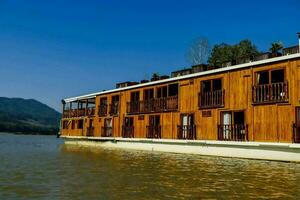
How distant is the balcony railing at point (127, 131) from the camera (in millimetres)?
33531

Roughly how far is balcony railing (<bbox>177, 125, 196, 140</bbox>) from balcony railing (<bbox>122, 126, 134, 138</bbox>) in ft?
22.3

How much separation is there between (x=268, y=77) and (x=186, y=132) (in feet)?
25.6

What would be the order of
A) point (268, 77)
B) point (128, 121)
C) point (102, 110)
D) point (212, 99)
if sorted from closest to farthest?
point (268, 77)
point (212, 99)
point (128, 121)
point (102, 110)

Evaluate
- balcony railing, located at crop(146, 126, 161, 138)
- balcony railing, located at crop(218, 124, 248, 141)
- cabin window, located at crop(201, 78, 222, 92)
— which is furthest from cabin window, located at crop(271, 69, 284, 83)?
balcony railing, located at crop(146, 126, 161, 138)

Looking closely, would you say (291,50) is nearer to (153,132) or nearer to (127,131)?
(153,132)

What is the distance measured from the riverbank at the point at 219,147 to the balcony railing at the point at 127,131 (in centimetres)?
47

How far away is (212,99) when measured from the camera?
2539 centimetres

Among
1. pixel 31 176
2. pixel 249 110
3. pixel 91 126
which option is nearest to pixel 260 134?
pixel 249 110

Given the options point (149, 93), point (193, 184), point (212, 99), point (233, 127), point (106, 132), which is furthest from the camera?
point (106, 132)

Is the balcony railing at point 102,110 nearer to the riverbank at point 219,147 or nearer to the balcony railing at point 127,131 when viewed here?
the riverbank at point 219,147

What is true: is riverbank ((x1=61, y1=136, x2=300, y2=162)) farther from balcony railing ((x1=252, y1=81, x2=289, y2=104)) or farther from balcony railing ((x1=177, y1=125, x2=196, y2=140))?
balcony railing ((x1=252, y1=81, x2=289, y2=104))

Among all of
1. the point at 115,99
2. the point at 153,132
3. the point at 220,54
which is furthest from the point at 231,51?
the point at 153,132

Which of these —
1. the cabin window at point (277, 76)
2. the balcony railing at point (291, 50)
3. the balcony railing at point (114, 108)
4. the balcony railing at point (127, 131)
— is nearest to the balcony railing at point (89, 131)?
the balcony railing at point (114, 108)

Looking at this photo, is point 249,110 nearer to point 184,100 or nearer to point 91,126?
point 184,100
